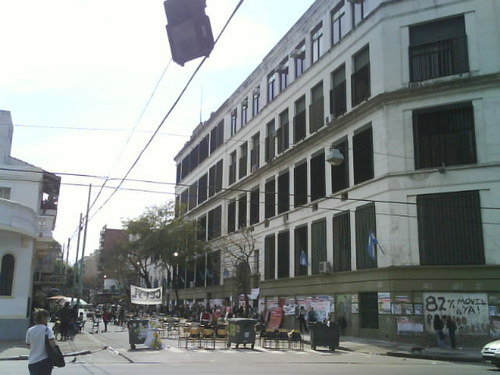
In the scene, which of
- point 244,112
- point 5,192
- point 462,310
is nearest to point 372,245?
point 462,310

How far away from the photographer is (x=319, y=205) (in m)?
36.2

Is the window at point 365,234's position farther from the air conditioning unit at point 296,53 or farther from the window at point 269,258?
the air conditioning unit at point 296,53

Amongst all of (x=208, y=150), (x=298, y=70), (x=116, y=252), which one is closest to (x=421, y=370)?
(x=298, y=70)

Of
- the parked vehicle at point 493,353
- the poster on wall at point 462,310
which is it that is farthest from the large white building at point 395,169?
the parked vehicle at point 493,353

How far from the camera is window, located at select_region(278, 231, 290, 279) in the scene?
40.5 m

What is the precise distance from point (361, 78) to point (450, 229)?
35.5ft

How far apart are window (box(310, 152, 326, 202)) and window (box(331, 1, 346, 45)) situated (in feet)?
25.5

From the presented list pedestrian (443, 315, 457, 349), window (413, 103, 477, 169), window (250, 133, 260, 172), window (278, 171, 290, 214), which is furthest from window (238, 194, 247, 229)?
pedestrian (443, 315, 457, 349)

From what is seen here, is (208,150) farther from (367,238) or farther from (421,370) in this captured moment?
(421,370)

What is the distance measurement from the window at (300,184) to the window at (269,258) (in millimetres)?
5158

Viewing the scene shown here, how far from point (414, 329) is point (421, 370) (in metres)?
10.4

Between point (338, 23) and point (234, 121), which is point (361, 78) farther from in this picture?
point (234, 121)

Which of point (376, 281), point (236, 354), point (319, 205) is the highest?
point (319, 205)

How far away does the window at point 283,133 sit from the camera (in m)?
42.6
